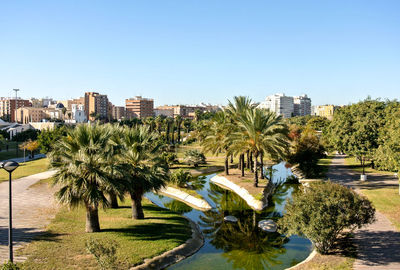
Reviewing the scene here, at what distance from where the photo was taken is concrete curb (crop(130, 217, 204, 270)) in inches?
588

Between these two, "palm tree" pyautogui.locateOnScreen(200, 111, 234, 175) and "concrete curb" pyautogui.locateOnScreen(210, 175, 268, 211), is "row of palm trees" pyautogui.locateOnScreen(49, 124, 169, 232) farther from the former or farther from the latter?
"palm tree" pyautogui.locateOnScreen(200, 111, 234, 175)

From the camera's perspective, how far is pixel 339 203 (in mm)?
15148

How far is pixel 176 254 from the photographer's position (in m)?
16.6

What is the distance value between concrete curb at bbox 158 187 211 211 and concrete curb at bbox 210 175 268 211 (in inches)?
163

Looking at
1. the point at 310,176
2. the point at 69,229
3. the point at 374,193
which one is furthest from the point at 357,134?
the point at 69,229

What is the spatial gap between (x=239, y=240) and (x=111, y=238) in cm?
797

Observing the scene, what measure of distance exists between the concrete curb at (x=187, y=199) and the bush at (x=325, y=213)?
12.3 m

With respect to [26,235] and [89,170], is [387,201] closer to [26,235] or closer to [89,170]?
[89,170]

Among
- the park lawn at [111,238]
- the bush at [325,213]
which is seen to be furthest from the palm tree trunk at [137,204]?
the bush at [325,213]

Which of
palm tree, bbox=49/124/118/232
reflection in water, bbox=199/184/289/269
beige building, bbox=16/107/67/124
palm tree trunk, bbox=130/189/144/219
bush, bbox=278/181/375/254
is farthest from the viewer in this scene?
beige building, bbox=16/107/67/124

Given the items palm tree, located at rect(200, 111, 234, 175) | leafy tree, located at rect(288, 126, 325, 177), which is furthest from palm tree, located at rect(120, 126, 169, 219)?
leafy tree, located at rect(288, 126, 325, 177)

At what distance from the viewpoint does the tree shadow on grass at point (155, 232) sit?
18.0m

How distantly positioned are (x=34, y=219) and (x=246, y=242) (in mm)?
13656

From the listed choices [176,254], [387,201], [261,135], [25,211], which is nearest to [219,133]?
[261,135]
